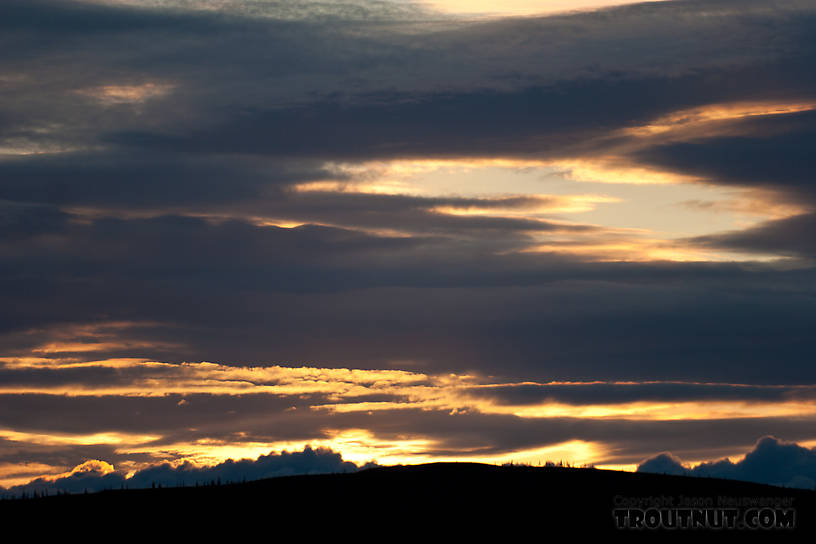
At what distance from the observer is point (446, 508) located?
77.8 meters

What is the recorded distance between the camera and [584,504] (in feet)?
256

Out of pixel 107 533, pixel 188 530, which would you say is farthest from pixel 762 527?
pixel 107 533

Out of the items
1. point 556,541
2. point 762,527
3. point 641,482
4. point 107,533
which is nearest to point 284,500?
point 107,533

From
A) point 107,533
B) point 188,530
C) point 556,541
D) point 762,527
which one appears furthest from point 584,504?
point 107,533

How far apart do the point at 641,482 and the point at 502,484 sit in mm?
9849

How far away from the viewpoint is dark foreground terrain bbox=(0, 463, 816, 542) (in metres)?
75.7

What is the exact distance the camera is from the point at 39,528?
8025 cm

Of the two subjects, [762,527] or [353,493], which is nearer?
[762,527]

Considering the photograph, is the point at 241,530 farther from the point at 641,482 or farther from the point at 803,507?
the point at 803,507

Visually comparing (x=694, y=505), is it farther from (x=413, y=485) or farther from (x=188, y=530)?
(x=188, y=530)

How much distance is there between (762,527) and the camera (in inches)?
2990

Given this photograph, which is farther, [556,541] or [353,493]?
[353,493]

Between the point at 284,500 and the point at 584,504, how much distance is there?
67.8ft

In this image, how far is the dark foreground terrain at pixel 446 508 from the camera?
75.7 meters
